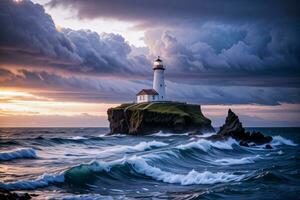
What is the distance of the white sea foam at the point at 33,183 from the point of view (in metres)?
17.0

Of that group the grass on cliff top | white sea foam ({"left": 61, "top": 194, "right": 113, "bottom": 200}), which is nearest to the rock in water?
the grass on cliff top

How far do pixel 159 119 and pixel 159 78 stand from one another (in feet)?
40.6

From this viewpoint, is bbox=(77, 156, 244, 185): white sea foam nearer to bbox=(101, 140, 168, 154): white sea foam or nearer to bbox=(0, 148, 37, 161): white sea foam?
bbox=(0, 148, 37, 161): white sea foam

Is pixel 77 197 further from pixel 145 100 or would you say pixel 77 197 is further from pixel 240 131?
pixel 145 100

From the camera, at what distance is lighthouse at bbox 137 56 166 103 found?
82750mm

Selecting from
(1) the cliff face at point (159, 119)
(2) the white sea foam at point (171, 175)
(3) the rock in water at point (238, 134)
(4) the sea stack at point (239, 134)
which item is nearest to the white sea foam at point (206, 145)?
(4) the sea stack at point (239, 134)

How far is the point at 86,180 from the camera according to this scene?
19.8 m

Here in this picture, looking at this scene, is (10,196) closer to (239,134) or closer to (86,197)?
(86,197)

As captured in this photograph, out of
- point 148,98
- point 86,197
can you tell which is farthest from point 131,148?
point 148,98

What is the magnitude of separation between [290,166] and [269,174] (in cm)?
581

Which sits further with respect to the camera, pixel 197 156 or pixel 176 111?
pixel 176 111

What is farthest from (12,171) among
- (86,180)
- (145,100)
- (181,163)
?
(145,100)

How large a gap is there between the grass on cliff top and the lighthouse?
2550mm

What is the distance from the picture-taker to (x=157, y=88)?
84.1m
